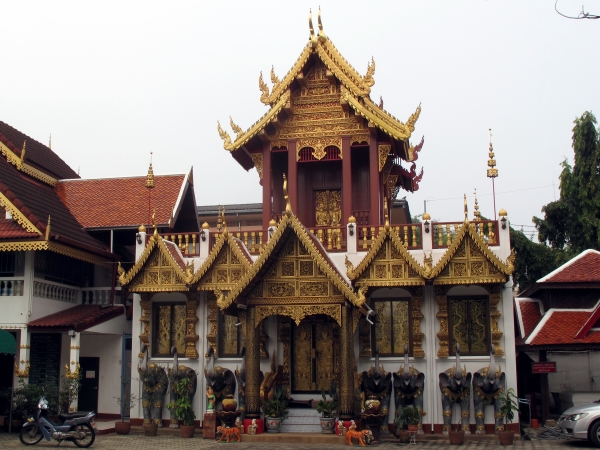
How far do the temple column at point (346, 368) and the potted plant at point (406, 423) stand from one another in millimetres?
1224

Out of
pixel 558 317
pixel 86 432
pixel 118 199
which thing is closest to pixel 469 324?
pixel 558 317

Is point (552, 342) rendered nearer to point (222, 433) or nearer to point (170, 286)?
point (222, 433)

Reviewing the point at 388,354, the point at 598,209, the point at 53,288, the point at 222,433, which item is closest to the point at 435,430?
the point at 388,354

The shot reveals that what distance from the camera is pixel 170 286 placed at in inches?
688

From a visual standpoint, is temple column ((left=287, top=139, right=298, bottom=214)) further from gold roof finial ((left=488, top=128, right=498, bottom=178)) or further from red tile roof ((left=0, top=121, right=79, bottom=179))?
red tile roof ((left=0, top=121, right=79, bottom=179))

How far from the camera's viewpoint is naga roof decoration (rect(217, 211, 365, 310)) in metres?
14.9

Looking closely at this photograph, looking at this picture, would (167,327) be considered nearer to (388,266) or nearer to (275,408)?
(275,408)

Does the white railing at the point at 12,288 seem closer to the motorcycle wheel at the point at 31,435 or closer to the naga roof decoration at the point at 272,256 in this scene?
the motorcycle wheel at the point at 31,435

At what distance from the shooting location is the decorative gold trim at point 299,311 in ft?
49.8

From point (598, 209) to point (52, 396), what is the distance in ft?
78.8

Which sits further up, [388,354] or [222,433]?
[388,354]

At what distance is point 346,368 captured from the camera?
15.0 meters

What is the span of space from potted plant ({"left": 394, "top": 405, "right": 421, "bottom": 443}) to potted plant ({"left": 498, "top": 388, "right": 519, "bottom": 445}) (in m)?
1.77

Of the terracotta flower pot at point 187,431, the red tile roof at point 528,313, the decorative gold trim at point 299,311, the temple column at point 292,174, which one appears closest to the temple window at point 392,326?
the decorative gold trim at point 299,311
